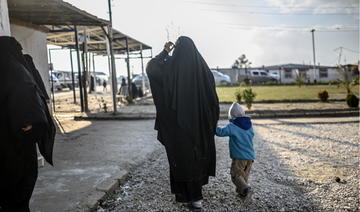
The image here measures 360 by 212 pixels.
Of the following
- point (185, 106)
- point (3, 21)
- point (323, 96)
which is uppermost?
point (3, 21)

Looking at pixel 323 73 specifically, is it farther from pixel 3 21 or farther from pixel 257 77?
pixel 3 21

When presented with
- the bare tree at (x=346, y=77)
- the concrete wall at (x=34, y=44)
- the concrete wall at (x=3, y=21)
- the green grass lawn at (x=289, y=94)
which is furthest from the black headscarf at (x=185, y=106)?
the green grass lawn at (x=289, y=94)

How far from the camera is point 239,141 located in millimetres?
3529

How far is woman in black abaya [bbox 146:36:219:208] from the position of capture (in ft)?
10.3

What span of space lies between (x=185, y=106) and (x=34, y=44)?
677 centimetres

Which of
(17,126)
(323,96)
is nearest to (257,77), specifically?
(323,96)

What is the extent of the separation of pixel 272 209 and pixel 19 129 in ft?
8.49

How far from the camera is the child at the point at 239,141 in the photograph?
3506mm

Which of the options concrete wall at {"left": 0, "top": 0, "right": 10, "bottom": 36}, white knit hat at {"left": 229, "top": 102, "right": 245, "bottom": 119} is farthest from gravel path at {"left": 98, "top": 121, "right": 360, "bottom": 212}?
concrete wall at {"left": 0, "top": 0, "right": 10, "bottom": 36}

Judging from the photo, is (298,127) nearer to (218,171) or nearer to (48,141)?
(218,171)

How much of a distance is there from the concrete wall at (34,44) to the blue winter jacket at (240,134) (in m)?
6.08

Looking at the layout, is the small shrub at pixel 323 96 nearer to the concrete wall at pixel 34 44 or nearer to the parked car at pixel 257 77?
the concrete wall at pixel 34 44

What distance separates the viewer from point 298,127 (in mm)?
8445

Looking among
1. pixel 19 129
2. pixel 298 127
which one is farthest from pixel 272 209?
pixel 298 127
